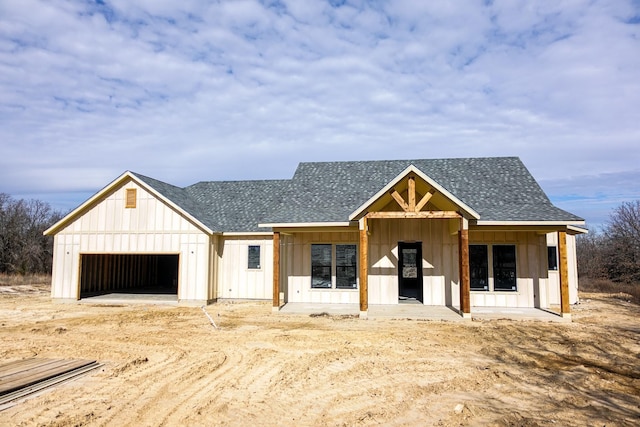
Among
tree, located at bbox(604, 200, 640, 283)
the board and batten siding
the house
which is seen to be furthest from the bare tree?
the board and batten siding

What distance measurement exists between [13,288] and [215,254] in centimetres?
1404

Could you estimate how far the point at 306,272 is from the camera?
1634cm

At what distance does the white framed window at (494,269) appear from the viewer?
15219 mm

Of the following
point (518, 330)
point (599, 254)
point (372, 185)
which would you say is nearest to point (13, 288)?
point (372, 185)

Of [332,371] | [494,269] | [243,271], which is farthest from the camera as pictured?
[243,271]

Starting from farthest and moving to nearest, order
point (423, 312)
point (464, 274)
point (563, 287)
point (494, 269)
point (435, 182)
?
point (494, 269)
point (423, 312)
point (435, 182)
point (563, 287)
point (464, 274)

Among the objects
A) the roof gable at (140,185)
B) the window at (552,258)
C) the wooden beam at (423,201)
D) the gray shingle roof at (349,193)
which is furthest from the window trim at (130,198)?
the window at (552,258)

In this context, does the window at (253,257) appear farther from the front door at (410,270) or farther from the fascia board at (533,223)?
the fascia board at (533,223)

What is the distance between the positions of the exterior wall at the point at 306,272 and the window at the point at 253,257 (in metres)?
2.21

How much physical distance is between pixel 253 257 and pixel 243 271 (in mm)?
734

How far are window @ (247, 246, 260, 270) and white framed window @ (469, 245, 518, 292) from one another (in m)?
8.68

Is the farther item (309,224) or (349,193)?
(349,193)

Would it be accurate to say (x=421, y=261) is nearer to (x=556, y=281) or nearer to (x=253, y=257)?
(x=556, y=281)

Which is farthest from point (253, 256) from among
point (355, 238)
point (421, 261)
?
point (421, 261)
